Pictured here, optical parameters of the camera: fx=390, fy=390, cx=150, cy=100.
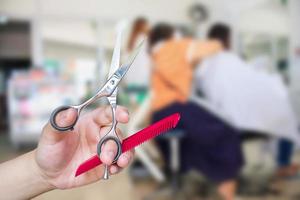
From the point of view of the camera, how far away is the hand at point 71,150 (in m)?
0.50

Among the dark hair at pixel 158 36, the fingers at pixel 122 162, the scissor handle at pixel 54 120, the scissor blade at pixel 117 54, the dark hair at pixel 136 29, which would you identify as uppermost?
the scissor blade at pixel 117 54

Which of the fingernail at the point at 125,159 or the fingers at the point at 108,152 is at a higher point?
the fingers at the point at 108,152

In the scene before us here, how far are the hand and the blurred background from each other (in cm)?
200

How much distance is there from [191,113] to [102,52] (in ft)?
6.16

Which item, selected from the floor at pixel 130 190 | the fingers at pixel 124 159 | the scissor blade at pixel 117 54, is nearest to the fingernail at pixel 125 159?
the fingers at pixel 124 159

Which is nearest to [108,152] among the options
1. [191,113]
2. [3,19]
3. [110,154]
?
[110,154]

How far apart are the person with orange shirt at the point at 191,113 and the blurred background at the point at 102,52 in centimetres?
54

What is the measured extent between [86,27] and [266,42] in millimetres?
1727

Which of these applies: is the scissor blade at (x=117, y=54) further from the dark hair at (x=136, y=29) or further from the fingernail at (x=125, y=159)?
the dark hair at (x=136, y=29)

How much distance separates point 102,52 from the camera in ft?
12.0

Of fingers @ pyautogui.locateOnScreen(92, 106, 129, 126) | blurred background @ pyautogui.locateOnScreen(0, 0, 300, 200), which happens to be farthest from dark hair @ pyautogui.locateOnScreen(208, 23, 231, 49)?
fingers @ pyautogui.locateOnScreen(92, 106, 129, 126)

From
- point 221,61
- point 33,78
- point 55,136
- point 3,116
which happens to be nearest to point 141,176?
point 221,61

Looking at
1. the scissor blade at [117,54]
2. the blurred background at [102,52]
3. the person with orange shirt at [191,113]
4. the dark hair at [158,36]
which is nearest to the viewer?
the scissor blade at [117,54]

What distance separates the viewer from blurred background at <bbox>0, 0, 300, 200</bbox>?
273cm
